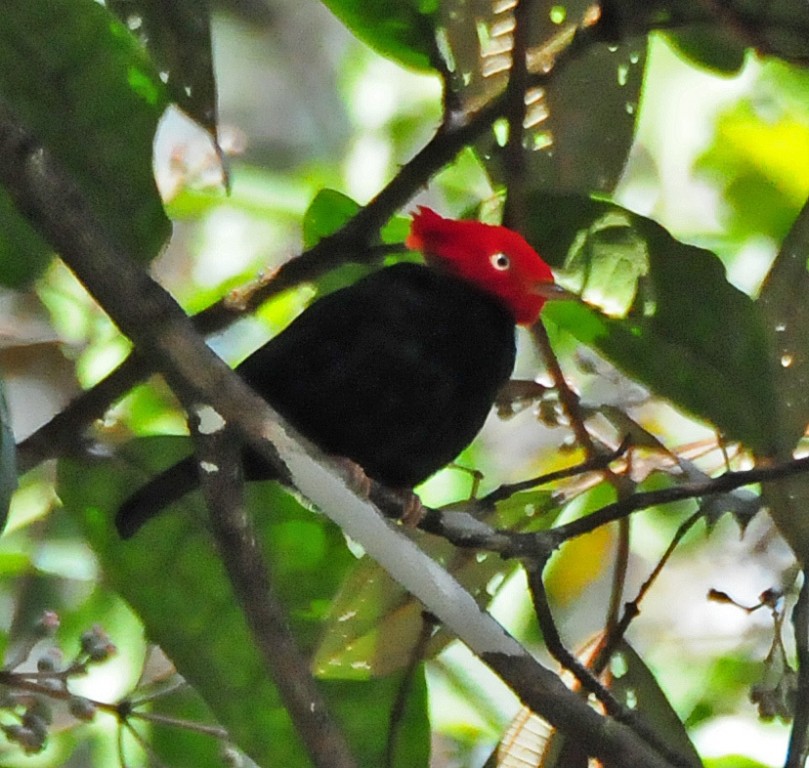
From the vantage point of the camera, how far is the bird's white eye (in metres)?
1.52

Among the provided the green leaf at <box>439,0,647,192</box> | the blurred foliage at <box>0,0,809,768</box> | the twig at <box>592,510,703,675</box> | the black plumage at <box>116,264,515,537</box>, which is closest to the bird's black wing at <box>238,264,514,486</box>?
the black plumage at <box>116,264,515,537</box>

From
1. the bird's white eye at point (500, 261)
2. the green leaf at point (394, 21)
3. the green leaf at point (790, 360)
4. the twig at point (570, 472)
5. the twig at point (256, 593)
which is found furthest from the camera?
the bird's white eye at point (500, 261)

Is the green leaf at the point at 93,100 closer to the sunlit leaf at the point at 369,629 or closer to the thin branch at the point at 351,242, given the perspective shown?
the thin branch at the point at 351,242

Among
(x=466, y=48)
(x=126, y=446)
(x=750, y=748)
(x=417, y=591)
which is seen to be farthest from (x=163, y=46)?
(x=750, y=748)

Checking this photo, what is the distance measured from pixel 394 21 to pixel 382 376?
1.37 ft

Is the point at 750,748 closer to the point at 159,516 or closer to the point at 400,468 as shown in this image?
the point at 400,468

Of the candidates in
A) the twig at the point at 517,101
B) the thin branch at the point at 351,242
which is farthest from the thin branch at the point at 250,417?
→ the twig at the point at 517,101

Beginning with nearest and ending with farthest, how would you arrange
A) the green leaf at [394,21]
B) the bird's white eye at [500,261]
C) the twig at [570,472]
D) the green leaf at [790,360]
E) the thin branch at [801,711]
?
the thin branch at [801,711], the twig at [570,472], the green leaf at [790,360], the green leaf at [394,21], the bird's white eye at [500,261]

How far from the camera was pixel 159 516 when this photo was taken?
134 cm

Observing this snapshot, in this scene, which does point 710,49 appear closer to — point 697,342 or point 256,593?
point 697,342

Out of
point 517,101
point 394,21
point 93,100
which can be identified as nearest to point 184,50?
point 93,100

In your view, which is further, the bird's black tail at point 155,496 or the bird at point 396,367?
the bird at point 396,367

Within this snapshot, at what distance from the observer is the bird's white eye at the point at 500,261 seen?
4.97 ft

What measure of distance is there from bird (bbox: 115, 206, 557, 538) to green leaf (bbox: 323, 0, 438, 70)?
241mm
